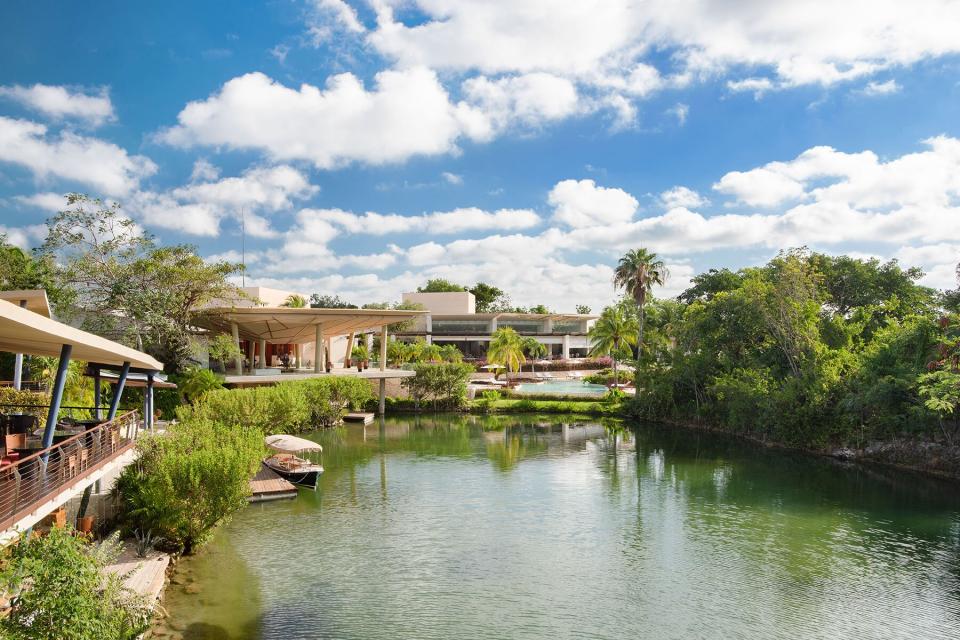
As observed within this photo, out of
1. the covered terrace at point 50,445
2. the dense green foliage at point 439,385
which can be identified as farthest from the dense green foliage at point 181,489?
the dense green foliage at point 439,385

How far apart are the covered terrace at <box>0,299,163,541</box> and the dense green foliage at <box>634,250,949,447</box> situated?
27932 mm

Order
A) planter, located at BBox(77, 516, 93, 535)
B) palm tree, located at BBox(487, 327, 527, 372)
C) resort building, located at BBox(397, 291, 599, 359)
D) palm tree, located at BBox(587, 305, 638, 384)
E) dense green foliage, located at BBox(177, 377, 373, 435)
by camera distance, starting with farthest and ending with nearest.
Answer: resort building, located at BBox(397, 291, 599, 359) < palm tree, located at BBox(487, 327, 527, 372) < palm tree, located at BBox(587, 305, 638, 384) < dense green foliage, located at BBox(177, 377, 373, 435) < planter, located at BBox(77, 516, 93, 535)

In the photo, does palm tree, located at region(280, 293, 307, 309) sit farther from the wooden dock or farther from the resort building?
the wooden dock

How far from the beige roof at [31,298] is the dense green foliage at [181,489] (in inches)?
270

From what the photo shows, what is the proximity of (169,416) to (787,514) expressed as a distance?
29.0m

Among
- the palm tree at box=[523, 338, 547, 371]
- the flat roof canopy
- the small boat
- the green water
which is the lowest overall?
the green water

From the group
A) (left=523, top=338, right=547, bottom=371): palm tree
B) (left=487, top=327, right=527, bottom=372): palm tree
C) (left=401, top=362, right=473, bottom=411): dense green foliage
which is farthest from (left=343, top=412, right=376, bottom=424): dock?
(left=523, top=338, right=547, bottom=371): palm tree

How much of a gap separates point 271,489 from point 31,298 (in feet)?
31.8

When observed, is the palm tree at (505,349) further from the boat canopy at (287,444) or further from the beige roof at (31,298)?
the beige roof at (31,298)

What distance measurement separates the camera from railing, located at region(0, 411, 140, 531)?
9734 mm

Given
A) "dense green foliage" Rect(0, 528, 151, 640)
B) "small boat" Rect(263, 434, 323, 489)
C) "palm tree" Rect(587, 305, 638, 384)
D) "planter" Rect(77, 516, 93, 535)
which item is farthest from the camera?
"palm tree" Rect(587, 305, 638, 384)

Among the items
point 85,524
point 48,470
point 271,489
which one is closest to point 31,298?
point 85,524

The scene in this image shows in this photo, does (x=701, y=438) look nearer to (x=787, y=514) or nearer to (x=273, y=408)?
(x=787, y=514)

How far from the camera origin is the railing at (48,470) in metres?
9.73
